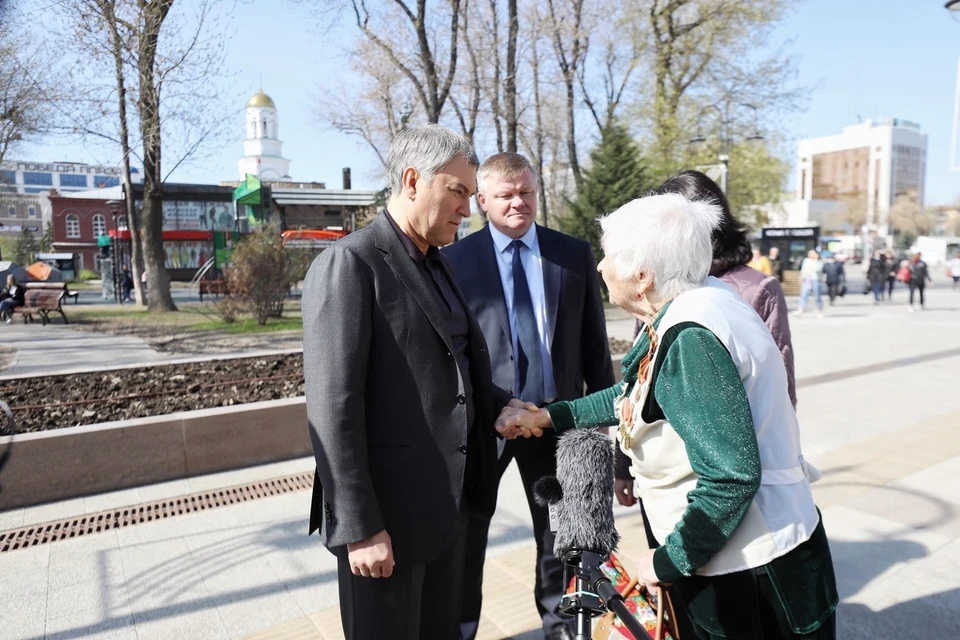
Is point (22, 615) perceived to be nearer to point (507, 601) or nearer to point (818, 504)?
point (507, 601)

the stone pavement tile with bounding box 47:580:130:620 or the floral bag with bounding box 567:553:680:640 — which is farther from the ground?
the floral bag with bounding box 567:553:680:640

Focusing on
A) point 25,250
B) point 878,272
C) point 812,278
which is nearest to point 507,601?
point 812,278

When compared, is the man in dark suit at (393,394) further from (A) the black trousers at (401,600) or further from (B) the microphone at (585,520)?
(B) the microphone at (585,520)

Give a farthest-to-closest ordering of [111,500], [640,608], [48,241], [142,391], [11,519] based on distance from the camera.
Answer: [48,241]
[142,391]
[111,500]
[11,519]
[640,608]

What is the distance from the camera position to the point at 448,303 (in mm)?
2135

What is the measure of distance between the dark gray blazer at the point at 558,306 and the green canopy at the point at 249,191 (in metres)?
37.3

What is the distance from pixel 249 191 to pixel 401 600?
3954 centimetres

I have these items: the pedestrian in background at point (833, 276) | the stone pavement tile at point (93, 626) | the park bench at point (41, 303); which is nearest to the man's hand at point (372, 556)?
the stone pavement tile at point (93, 626)

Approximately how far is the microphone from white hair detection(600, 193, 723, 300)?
0.46m

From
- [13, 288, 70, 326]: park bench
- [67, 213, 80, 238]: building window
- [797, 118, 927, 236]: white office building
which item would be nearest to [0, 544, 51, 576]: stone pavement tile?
[13, 288, 70, 326]: park bench

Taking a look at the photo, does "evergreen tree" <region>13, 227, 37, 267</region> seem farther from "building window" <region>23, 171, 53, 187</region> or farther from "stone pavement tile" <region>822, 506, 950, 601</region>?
"stone pavement tile" <region>822, 506, 950, 601</region>

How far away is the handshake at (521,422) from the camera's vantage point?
2355 millimetres

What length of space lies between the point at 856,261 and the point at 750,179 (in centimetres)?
4549

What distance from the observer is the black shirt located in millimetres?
2062
